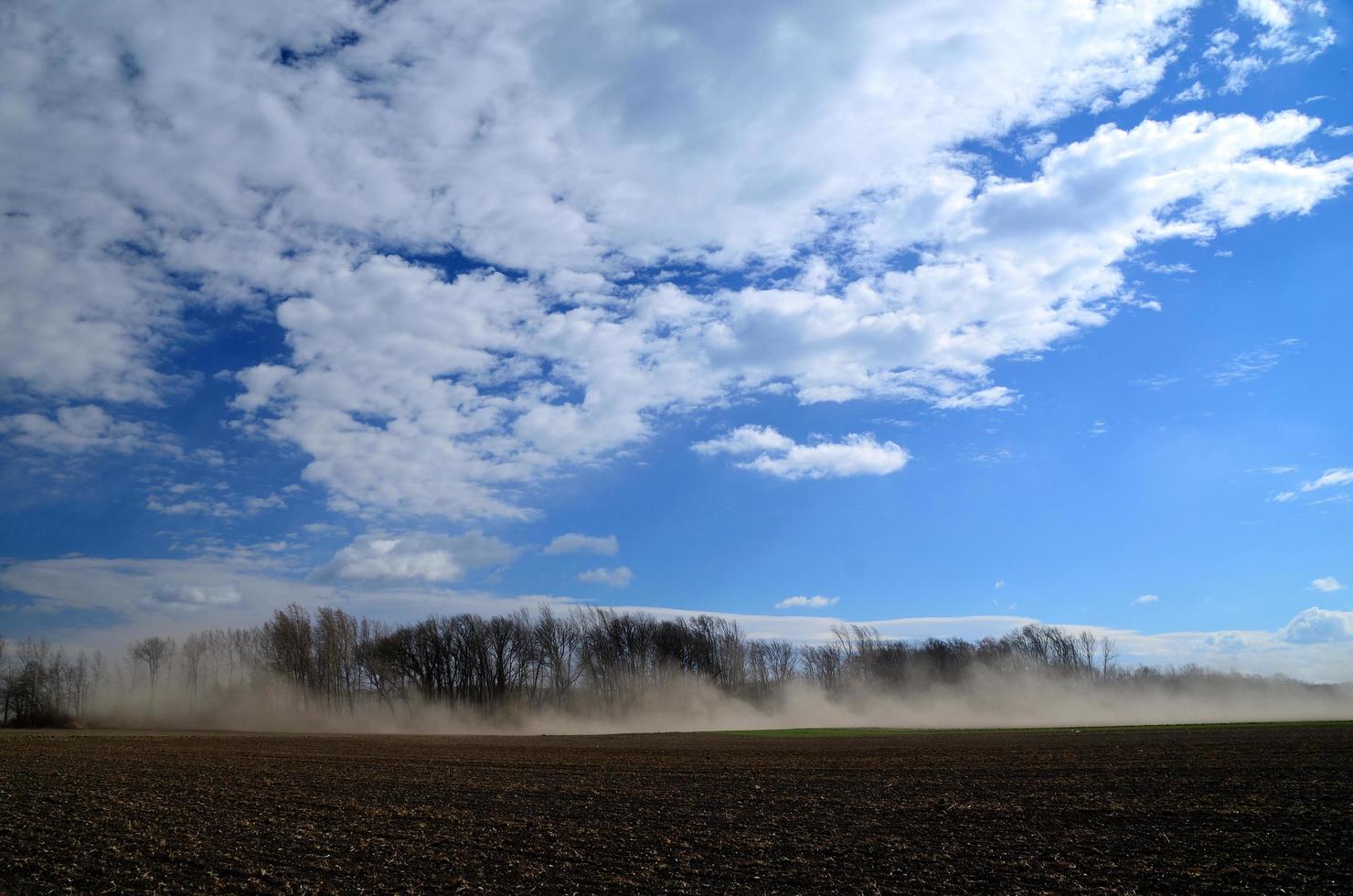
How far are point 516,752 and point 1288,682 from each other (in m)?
148

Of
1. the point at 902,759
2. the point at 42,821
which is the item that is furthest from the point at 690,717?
the point at 42,821

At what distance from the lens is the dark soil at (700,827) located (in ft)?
45.3

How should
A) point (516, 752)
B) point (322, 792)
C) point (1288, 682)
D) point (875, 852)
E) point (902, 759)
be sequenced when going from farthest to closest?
1. point (1288, 682)
2. point (516, 752)
3. point (902, 759)
4. point (322, 792)
5. point (875, 852)

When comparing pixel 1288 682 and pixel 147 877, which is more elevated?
pixel 147 877

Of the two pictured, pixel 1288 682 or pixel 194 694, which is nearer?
pixel 194 694

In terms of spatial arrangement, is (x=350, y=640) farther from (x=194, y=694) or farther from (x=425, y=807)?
(x=425, y=807)

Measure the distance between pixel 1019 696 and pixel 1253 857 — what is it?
129085 mm

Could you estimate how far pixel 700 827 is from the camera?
18656 mm

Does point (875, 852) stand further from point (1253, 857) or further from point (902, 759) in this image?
point (902, 759)

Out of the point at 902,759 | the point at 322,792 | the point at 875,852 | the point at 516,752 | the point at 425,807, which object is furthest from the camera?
the point at 516,752

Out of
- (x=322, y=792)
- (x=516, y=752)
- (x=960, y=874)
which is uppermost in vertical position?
(x=960, y=874)

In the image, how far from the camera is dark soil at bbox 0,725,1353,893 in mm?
13805

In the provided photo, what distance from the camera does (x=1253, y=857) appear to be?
48.0 feet

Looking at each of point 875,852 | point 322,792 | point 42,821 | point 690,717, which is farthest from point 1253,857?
point 690,717
